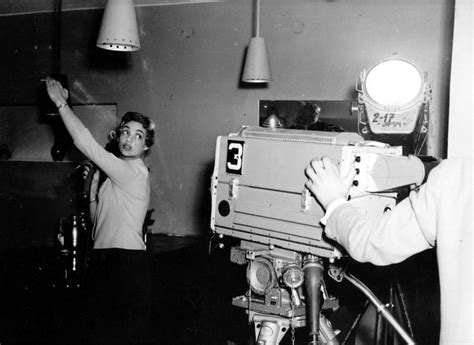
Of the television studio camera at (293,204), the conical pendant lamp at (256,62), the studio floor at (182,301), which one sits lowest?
the studio floor at (182,301)

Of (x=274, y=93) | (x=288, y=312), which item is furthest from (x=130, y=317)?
(x=274, y=93)

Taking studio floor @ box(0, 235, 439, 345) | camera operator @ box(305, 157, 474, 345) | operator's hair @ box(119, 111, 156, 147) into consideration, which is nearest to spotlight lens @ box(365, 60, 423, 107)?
camera operator @ box(305, 157, 474, 345)

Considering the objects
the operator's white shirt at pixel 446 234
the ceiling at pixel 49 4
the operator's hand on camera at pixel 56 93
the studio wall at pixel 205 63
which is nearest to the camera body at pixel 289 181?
the operator's white shirt at pixel 446 234

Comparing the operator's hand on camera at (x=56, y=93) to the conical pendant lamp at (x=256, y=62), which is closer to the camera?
the operator's hand on camera at (x=56, y=93)

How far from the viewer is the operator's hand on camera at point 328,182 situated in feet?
6.07

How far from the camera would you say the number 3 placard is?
216cm

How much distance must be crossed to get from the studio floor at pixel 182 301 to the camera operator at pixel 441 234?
1.16m

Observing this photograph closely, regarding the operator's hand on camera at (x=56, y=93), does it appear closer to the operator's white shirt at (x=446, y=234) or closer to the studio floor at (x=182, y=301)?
the studio floor at (x=182, y=301)

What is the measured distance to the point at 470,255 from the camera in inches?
55.7

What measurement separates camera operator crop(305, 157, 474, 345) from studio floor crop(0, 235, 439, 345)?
3.81 feet

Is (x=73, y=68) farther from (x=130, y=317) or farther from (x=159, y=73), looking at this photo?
(x=130, y=317)

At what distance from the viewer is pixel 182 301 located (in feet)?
12.9

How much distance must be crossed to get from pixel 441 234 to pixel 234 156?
0.95 metres

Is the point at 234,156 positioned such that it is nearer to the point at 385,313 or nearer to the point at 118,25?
the point at 385,313
